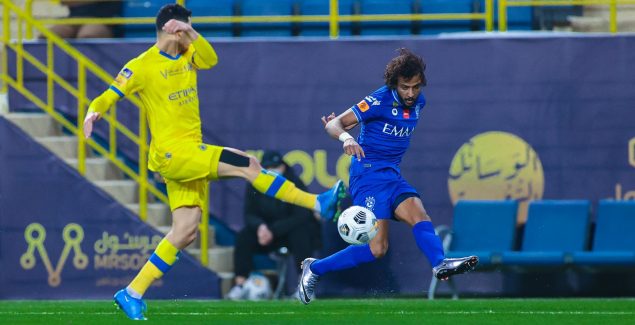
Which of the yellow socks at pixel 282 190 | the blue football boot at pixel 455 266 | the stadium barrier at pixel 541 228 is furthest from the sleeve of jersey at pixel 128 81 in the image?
the stadium barrier at pixel 541 228

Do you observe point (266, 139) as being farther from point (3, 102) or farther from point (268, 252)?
point (3, 102)

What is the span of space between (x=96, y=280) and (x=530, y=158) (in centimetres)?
489

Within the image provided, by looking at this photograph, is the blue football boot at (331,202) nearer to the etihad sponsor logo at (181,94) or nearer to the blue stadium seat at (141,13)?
the etihad sponsor logo at (181,94)

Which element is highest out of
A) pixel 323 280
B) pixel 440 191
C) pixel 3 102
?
pixel 3 102

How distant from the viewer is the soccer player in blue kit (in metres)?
10.3

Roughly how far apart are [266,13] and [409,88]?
600 cm

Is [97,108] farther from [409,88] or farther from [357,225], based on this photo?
[409,88]

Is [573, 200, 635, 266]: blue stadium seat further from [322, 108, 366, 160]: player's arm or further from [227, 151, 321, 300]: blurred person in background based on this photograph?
[322, 108, 366, 160]: player's arm

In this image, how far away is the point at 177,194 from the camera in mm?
10250

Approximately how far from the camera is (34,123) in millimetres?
14969

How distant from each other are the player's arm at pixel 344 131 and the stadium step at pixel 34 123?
18.0 ft

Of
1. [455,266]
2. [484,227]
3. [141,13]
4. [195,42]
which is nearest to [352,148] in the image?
[455,266]

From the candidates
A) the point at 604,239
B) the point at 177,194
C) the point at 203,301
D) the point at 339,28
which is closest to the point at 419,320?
the point at 177,194

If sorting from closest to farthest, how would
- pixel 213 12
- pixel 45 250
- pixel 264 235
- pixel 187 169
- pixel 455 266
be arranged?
pixel 455 266, pixel 187 169, pixel 264 235, pixel 45 250, pixel 213 12
